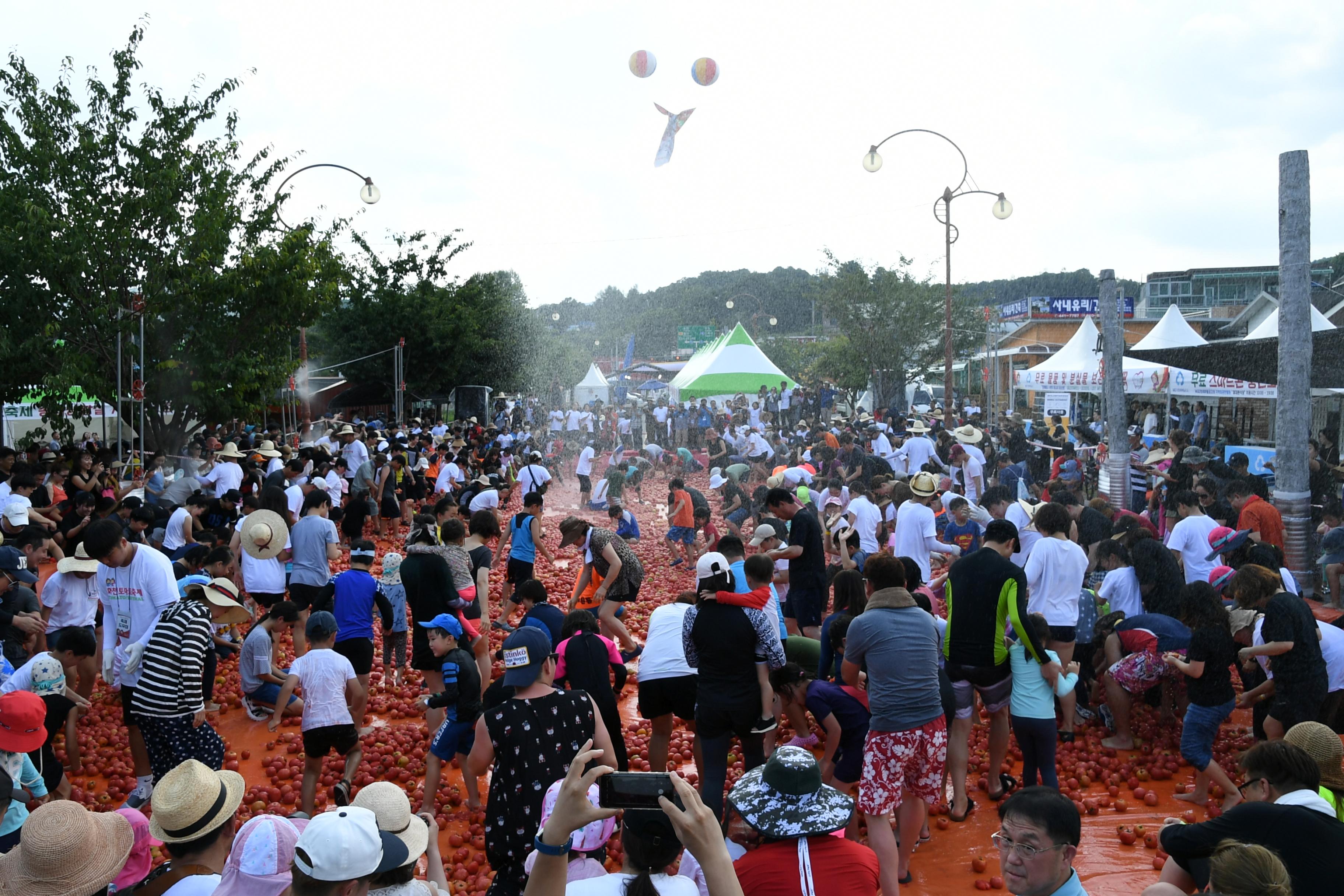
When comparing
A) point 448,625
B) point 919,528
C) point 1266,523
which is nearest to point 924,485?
point 919,528

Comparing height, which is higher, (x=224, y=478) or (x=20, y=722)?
(x=224, y=478)

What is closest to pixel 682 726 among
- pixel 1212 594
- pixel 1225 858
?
pixel 1212 594

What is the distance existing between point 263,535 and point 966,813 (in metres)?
6.38

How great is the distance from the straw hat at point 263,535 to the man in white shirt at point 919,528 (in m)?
5.81

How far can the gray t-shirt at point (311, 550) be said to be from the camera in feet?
28.8

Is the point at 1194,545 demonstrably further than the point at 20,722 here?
Yes

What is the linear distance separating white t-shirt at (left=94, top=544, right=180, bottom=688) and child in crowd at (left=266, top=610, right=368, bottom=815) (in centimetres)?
95

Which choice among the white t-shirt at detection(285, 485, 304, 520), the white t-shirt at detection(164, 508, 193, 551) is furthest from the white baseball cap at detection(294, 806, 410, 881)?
the white t-shirt at detection(285, 485, 304, 520)

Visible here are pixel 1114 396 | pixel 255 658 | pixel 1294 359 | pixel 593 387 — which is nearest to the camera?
pixel 255 658

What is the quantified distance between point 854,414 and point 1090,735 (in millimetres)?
23606

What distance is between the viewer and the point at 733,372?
1002 inches

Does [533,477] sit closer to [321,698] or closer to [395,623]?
[395,623]

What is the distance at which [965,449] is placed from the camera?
47.8ft

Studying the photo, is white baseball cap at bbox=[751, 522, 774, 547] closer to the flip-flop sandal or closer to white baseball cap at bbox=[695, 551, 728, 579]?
the flip-flop sandal
